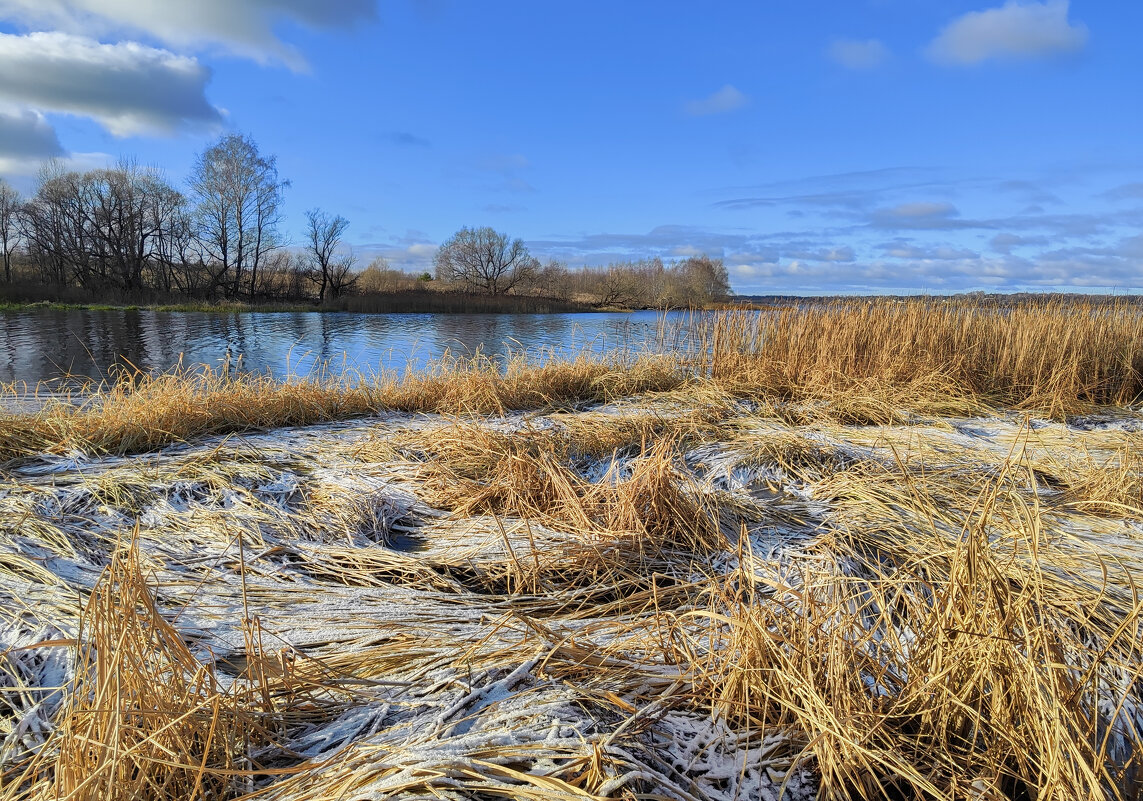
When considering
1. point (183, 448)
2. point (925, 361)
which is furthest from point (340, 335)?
point (925, 361)

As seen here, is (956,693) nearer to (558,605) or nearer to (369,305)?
(558,605)

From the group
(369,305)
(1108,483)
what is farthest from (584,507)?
(369,305)

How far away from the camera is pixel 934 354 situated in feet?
24.3

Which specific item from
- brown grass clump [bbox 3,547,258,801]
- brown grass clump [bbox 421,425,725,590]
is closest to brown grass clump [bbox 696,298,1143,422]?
brown grass clump [bbox 421,425,725,590]

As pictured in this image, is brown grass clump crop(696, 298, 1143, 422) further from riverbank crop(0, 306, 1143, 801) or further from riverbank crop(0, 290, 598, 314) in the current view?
riverbank crop(0, 290, 598, 314)

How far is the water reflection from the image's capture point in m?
11.7

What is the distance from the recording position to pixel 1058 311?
8383 mm

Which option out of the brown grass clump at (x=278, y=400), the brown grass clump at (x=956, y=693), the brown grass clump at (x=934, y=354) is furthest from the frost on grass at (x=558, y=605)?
the brown grass clump at (x=934, y=354)

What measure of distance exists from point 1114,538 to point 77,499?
5.34 metres

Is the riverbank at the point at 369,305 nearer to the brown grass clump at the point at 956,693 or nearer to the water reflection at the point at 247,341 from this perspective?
the water reflection at the point at 247,341

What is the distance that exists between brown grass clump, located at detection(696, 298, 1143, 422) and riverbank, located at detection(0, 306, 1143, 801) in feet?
4.13

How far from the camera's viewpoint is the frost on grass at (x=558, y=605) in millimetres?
1226

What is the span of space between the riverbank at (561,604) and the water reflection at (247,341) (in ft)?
14.4

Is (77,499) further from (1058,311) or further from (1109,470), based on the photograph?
(1058,311)
